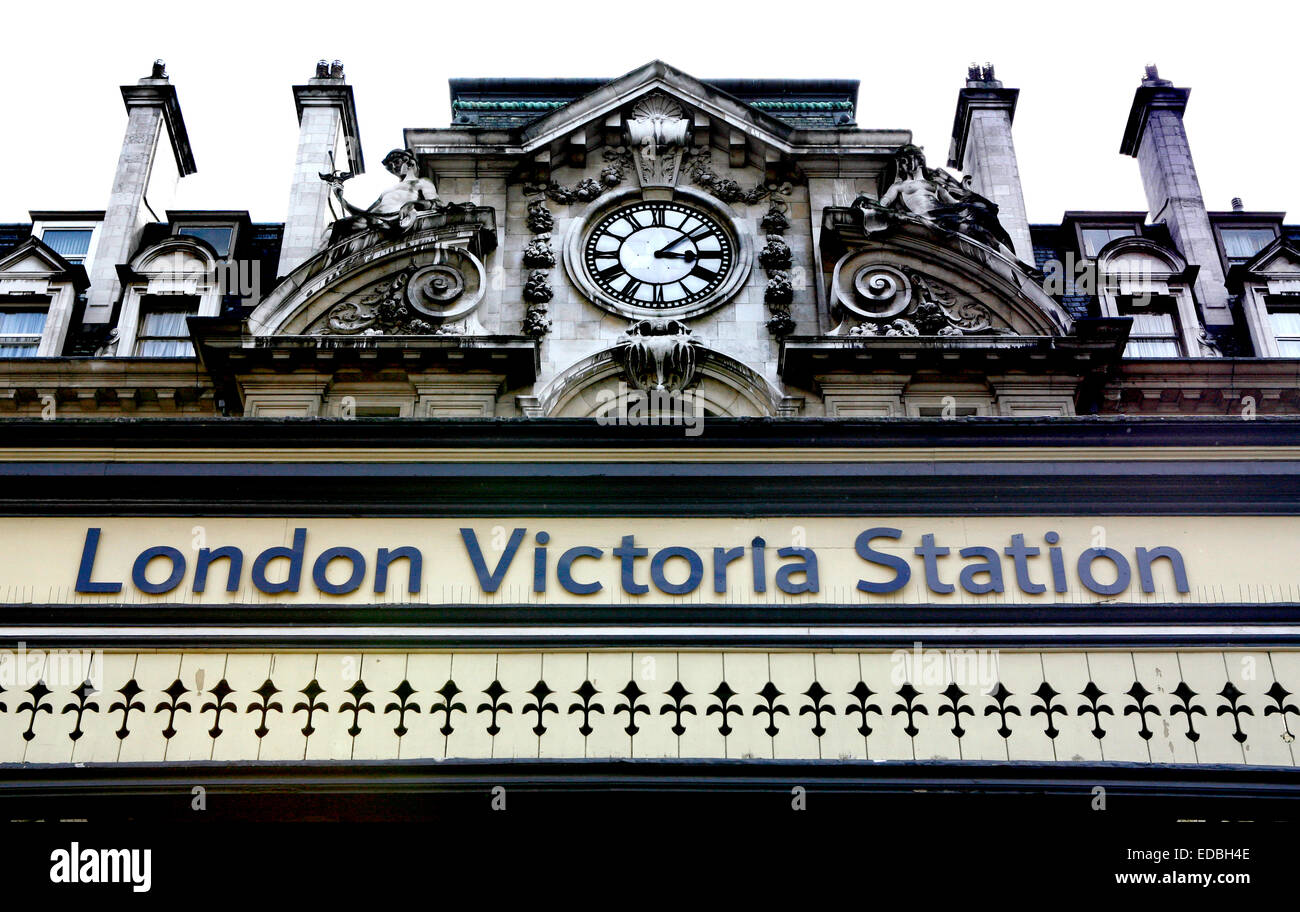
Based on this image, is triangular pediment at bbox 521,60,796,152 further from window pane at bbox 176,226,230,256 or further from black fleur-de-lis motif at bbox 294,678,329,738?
black fleur-de-lis motif at bbox 294,678,329,738

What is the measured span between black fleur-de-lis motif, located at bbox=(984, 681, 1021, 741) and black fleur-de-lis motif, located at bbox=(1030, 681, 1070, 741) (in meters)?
0.17

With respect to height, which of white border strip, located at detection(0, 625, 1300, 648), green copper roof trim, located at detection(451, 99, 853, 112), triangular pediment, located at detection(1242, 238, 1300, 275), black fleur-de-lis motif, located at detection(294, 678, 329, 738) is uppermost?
green copper roof trim, located at detection(451, 99, 853, 112)

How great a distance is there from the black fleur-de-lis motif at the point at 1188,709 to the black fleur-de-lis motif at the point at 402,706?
19.5 feet

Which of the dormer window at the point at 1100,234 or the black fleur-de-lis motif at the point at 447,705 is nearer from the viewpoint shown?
the black fleur-de-lis motif at the point at 447,705

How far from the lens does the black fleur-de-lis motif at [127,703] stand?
11320mm

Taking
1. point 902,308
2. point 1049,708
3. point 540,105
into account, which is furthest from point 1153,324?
point 1049,708

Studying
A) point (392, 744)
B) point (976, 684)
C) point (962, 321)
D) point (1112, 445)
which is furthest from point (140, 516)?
point (962, 321)

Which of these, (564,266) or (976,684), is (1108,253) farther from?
(976,684)

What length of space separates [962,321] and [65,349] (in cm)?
1366

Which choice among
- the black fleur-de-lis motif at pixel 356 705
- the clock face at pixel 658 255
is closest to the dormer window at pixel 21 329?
the clock face at pixel 658 255

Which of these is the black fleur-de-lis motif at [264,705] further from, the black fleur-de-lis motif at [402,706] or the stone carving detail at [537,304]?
the stone carving detail at [537,304]

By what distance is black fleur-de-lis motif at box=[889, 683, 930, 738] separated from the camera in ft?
37.0

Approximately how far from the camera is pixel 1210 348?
22.6 m

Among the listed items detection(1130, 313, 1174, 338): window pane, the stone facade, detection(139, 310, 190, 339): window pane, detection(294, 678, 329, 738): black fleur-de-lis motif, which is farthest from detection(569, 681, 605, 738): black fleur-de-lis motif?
detection(1130, 313, 1174, 338): window pane
